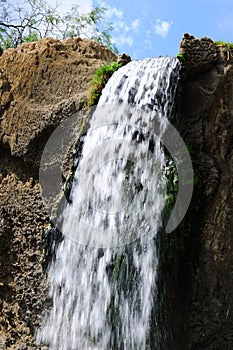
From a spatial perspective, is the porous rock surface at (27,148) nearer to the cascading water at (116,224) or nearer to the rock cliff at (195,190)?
the rock cliff at (195,190)

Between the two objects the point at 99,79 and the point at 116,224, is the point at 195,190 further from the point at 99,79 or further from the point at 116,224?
the point at 99,79

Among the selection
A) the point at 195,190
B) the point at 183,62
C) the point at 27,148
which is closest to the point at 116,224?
the point at 195,190

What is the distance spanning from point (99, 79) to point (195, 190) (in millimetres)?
1142

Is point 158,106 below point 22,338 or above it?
above

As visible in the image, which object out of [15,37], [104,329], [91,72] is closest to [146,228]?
[104,329]

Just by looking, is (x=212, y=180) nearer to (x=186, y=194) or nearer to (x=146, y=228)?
(x=186, y=194)

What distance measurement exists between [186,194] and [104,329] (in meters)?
0.95

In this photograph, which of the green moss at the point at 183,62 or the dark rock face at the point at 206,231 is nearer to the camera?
the dark rock face at the point at 206,231

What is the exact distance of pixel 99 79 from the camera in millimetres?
4422

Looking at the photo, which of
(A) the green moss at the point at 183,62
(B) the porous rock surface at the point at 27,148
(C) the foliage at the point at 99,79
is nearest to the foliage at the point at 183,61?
(A) the green moss at the point at 183,62

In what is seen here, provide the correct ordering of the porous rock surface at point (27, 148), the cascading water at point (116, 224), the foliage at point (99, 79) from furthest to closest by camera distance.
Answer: the foliage at point (99, 79) < the porous rock surface at point (27, 148) < the cascading water at point (116, 224)

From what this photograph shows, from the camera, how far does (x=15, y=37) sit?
35.5 ft

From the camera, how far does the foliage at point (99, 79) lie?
4.31 metres

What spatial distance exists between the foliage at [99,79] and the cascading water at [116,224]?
0.41 ft
